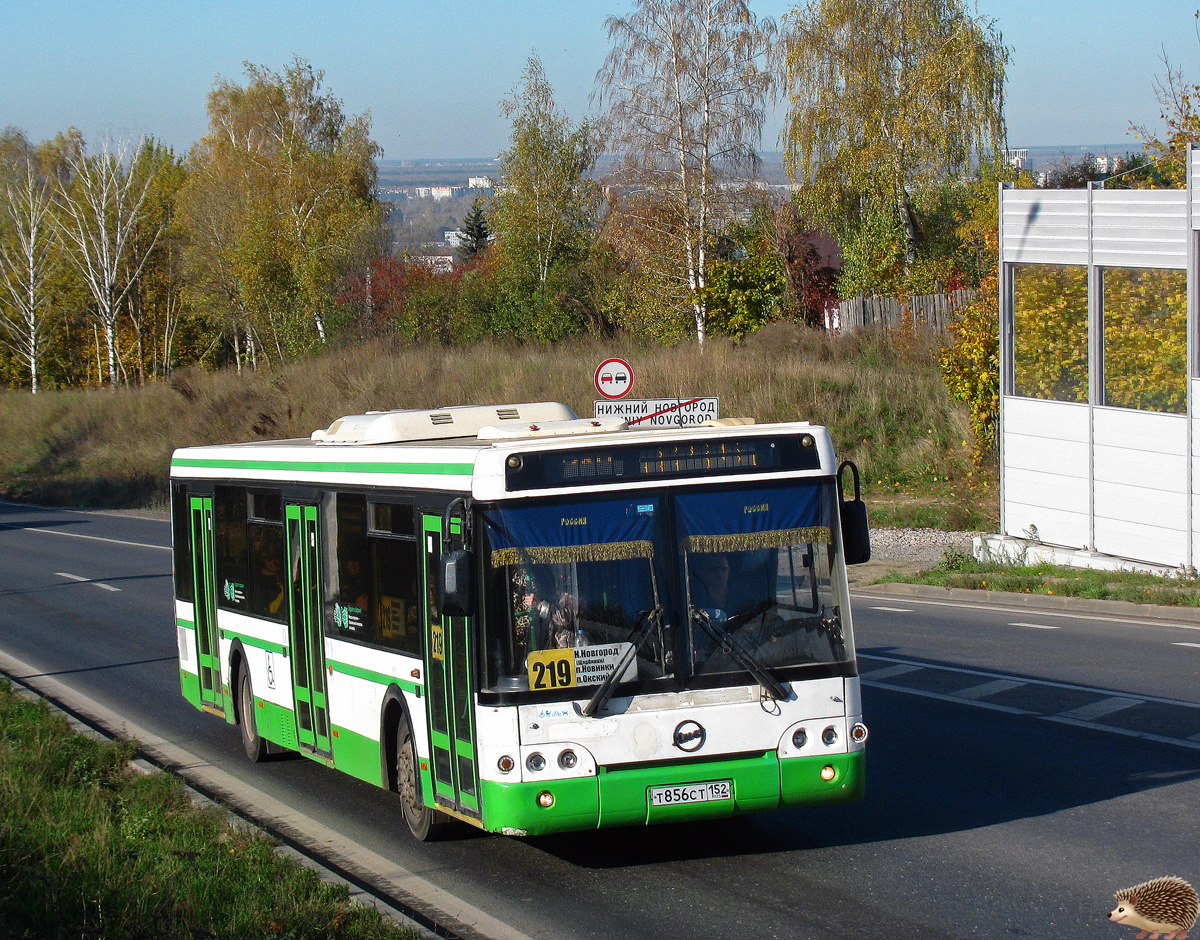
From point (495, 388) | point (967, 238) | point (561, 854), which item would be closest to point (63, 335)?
point (495, 388)

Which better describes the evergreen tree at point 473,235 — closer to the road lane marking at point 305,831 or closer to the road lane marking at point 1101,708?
the road lane marking at point 305,831

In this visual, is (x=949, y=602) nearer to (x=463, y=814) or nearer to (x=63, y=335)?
(x=463, y=814)

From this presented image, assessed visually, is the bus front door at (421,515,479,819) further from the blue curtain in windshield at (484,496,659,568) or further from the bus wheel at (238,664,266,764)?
the bus wheel at (238,664,266,764)

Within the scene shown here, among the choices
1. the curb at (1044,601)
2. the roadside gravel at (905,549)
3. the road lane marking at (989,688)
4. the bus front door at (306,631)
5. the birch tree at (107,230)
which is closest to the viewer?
the bus front door at (306,631)

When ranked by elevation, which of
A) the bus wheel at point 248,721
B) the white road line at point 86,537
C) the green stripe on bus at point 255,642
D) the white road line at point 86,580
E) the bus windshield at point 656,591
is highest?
the bus windshield at point 656,591

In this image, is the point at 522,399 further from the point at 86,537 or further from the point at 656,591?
the point at 656,591

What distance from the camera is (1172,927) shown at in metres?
5.93

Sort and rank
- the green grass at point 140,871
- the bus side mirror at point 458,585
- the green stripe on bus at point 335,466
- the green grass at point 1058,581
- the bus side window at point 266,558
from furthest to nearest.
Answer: the green grass at point 1058,581 → the bus side window at point 266,558 → the green stripe on bus at point 335,466 → the bus side mirror at point 458,585 → the green grass at point 140,871

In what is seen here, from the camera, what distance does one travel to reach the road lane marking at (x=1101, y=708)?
11047mm

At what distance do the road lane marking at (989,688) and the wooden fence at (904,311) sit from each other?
25.5 m

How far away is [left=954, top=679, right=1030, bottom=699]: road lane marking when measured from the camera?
12211 millimetres

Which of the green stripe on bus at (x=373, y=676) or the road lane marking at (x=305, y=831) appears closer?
the road lane marking at (x=305, y=831)

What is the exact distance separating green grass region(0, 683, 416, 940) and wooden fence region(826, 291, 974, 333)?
103 feet

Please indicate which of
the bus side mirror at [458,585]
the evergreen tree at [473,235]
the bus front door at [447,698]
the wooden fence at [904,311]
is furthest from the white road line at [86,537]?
the evergreen tree at [473,235]
